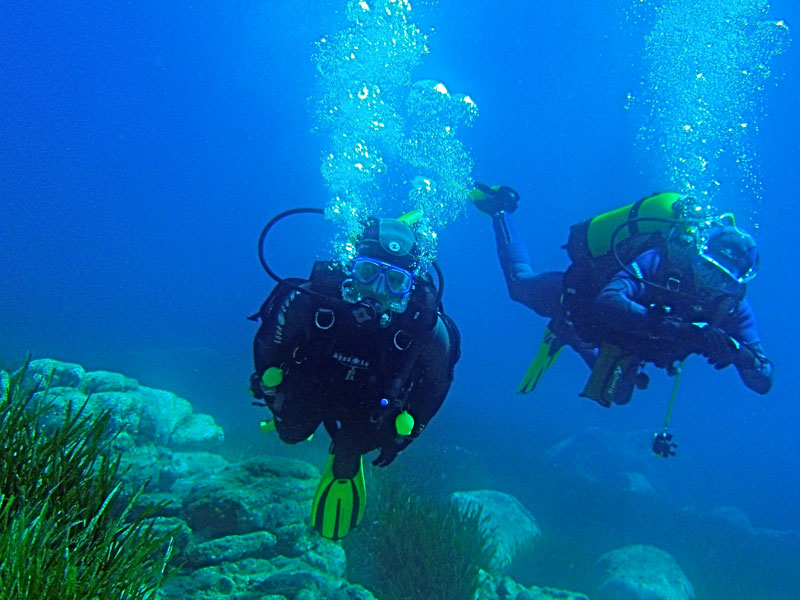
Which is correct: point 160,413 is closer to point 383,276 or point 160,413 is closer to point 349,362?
point 349,362

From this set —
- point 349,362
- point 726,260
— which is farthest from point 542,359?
point 349,362

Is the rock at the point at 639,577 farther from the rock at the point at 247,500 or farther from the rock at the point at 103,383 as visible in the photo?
the rock at the point at 103,383

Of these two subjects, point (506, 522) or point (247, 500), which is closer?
point (247, 500)

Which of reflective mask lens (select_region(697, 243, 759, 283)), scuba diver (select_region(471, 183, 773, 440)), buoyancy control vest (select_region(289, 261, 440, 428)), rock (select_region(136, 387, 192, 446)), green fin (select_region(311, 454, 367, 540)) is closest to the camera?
buoyancy control vest (select_region(289, 261, 440, 428))

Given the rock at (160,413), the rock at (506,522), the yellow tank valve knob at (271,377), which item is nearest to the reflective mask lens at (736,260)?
the yellow tank valve knob at (271,377)

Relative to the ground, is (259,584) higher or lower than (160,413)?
lower

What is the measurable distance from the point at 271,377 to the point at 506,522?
7.43 m

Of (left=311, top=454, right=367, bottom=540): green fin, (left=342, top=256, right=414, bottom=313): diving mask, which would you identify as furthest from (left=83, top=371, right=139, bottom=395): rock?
(left=342, top=256, right=414, bottom=313): diving mask

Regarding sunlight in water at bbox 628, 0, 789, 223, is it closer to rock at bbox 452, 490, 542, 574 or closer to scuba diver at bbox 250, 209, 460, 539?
rock at bbox 452, 490, 542, 574

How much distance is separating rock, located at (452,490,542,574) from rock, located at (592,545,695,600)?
4.72ft

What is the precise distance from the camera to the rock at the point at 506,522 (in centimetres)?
897

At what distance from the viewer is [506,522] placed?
31.6ft

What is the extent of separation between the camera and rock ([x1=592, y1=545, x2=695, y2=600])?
329 inches

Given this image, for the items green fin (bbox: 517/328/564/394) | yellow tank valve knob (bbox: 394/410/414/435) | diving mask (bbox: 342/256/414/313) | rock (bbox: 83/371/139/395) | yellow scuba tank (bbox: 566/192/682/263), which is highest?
yellow scuba tank (bbox: 566/192/682/263)
